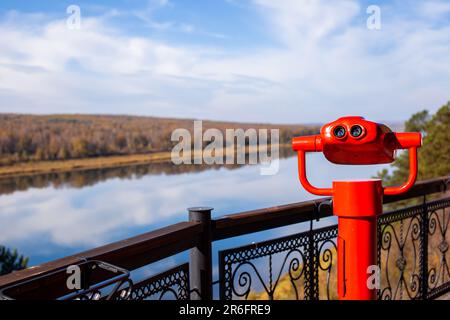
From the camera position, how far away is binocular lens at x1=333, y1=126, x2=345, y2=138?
1595mm

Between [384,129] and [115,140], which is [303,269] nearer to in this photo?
[384,129]

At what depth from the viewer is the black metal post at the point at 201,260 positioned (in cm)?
185

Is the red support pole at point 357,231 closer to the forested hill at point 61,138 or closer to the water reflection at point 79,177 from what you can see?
the forested hill at point 61,138

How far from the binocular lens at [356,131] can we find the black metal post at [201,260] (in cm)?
69

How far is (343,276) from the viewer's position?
69.9 inches

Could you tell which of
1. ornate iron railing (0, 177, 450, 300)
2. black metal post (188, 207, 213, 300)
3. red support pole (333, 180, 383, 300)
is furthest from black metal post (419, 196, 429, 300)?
black metal post (188, 207, 213, 300)

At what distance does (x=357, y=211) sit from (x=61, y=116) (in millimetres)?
34868

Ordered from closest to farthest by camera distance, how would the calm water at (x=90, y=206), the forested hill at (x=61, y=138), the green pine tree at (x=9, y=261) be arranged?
1. the green pine tree at (x=9, y=261)
2. the forested hill at (x=61, y=138)
3. the calm water at (x=90, y=206)

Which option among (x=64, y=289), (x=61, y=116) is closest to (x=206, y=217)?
(x=64, y=289)

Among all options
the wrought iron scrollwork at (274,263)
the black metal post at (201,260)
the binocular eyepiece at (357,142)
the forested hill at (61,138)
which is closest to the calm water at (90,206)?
the forested hill at (61,138)

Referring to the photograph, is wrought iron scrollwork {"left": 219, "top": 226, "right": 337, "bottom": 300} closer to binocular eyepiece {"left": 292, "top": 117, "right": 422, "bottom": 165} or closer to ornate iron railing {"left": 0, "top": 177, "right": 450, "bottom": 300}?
ornate iron railing {"left": 0, "top": 177, "right": 450, "bottom": 300}

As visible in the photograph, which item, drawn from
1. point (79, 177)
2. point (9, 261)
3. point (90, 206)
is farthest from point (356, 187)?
point (90, 206)

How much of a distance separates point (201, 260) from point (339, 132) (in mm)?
792

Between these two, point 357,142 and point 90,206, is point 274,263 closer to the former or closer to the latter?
point 357,142
